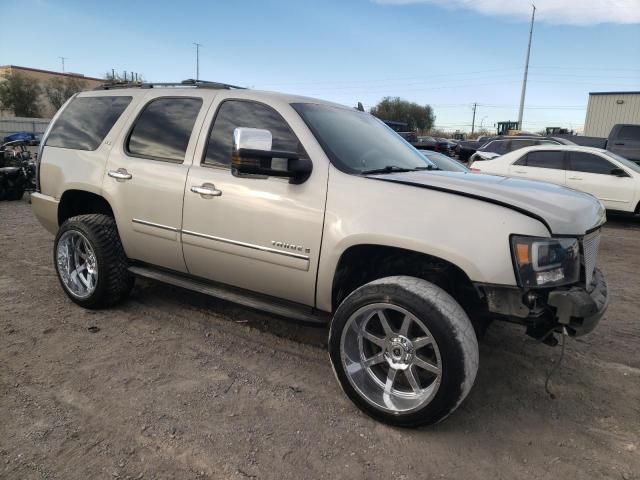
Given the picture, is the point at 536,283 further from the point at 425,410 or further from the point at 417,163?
the point at 417,163

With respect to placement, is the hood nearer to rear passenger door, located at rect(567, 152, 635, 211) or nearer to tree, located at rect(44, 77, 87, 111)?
rear passenger door, located at rect(567, 152, 635, 211)

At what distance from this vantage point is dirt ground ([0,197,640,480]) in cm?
234

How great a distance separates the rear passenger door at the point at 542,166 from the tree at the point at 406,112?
233 ft

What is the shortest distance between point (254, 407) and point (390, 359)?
2.79 feet

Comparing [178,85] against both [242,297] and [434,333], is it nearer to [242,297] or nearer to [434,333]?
[242,297]

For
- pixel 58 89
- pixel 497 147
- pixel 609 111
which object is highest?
pixel 58 89

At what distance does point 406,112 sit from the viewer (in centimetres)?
Result: 8062

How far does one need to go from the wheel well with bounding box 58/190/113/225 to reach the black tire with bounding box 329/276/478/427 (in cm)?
272

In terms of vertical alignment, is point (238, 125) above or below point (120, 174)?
above

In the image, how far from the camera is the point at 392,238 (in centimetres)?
264

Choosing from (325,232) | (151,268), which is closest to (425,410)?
(325,232)

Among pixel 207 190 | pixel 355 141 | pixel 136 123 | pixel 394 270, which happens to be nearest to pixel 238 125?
pixel 207 190

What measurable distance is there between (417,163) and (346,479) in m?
2.34

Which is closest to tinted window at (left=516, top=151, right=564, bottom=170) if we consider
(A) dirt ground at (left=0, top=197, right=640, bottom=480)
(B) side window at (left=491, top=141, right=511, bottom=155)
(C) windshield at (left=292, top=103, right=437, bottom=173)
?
(B) side window at (left=491, top=141, right=511, bottom=155)
